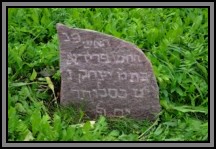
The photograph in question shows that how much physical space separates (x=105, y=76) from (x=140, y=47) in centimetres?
58

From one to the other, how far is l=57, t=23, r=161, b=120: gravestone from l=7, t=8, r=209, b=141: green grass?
69 mm

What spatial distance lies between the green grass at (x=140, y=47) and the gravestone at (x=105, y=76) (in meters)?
0.07

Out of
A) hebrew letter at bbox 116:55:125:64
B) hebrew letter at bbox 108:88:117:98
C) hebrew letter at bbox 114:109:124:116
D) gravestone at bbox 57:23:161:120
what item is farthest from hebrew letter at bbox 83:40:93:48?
hebrew letter at bbox 114:109:124:116

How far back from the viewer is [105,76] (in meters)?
2.70

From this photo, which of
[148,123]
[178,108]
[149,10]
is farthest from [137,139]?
[149,10]

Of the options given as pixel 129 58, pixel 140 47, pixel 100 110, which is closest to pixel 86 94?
pixel 100 110

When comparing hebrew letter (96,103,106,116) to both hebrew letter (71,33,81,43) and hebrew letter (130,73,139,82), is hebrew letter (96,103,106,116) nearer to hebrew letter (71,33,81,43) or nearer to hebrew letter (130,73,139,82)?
hebrew letter (130,73,139,82)

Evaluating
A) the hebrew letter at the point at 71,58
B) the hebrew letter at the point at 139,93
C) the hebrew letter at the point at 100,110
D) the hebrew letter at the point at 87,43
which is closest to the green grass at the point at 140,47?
the hebrew letter at the point at 100,110

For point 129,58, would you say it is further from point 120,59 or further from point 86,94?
point 86,94

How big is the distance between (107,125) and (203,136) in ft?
1.73

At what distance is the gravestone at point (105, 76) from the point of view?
8.63ft

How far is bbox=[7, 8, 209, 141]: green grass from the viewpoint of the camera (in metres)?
2.60

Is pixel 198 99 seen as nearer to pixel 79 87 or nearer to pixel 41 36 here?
pixel 79 87

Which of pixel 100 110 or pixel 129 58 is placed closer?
pixel 129 58
